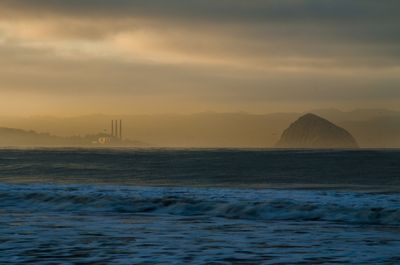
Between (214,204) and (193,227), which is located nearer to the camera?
(193,227)

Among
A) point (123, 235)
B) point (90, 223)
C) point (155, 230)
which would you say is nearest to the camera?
point (123, 235)

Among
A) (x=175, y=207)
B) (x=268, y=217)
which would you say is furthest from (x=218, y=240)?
(x=175, y=207)

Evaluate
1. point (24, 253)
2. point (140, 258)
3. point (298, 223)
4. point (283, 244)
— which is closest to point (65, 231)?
point (24, 253)

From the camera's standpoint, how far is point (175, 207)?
24312 mm

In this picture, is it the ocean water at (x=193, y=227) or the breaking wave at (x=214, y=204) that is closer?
the ocean water at (x=193, y=227)

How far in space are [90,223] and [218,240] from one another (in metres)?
5.31

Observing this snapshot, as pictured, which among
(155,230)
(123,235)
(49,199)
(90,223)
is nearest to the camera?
(123,235)

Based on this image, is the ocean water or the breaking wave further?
the breaking wave

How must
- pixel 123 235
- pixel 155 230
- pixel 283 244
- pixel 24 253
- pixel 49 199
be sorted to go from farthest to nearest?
pixel 49 199 → pixel 155 230 → pixel 123 235 → pixel 283 244 → pixel 24 253

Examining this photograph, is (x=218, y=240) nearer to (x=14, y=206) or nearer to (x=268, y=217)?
(x=268, y=217)

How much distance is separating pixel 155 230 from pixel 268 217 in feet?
19.1

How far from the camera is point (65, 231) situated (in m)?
16.7

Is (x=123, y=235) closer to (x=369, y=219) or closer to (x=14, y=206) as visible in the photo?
(x=369, y=219)

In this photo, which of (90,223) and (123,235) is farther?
(90,223)
